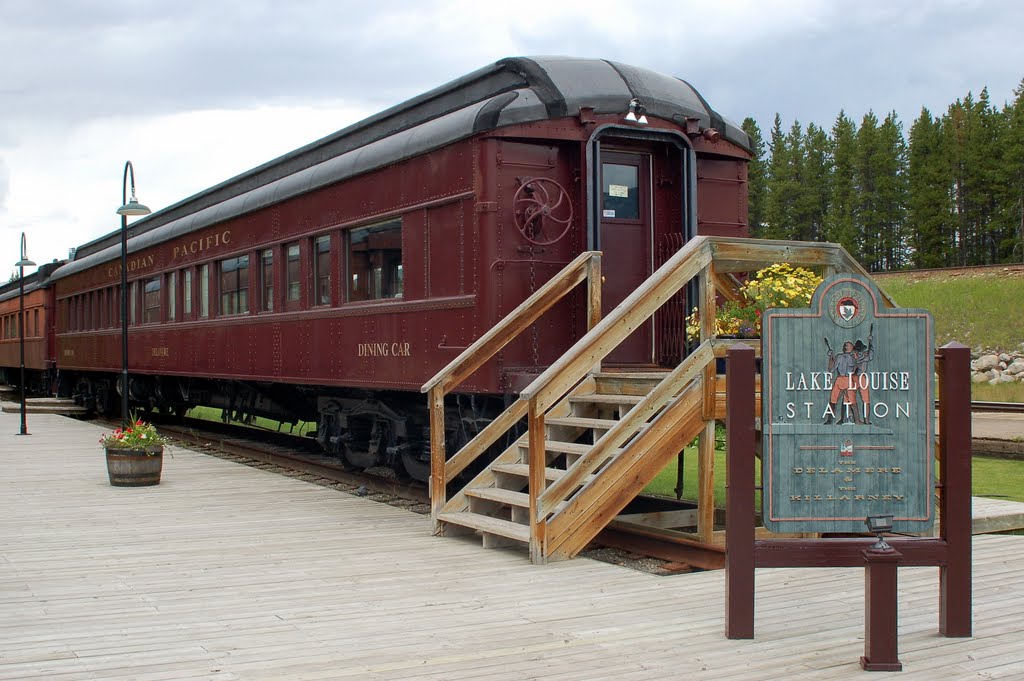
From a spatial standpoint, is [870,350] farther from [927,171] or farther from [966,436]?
[927,171]

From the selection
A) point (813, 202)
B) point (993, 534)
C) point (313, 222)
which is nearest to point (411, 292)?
point (313, 222)

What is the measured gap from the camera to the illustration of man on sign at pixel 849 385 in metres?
5.33

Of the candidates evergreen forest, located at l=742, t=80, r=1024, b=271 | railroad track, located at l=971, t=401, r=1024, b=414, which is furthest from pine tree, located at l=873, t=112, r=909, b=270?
railroad track, located at l=971, t=401, r=1024, b=414

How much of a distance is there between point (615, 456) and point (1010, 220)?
6372 centimetres

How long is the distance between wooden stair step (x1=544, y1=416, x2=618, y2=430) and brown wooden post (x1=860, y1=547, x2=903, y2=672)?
105 inches

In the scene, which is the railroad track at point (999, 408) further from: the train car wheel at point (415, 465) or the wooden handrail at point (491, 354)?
the wooden handrail at point (491, 354)

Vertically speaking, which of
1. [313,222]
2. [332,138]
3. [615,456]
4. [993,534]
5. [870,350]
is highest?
[332,138]

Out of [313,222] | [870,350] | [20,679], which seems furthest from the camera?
[313,222]

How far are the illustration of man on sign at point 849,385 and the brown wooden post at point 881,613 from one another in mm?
668

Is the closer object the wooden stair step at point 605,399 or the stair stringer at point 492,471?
the wooden stair step at point 605,399

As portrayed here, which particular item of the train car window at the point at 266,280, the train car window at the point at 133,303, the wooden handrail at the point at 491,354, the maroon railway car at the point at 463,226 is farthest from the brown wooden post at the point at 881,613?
the train car window at the point at 133,303

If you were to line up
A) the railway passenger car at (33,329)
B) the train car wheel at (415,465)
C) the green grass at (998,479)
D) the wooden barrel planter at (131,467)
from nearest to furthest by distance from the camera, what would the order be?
the train car wheel at (415,465) → the green grass at (998,479) → the wooden barrel planter at (131,467) → the railway passenger car at (33,329)

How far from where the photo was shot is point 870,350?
210 inches

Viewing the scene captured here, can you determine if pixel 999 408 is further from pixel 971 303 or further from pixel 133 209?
pixel 971 303
